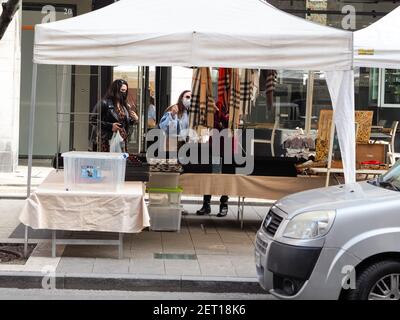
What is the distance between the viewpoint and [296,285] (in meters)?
5.27

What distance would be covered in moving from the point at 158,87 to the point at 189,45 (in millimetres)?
7340

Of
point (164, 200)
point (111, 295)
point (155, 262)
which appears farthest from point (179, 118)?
point (111, 295)

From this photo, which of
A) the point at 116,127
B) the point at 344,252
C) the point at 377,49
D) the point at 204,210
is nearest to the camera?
the point at 344,252

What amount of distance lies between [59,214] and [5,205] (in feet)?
12.0

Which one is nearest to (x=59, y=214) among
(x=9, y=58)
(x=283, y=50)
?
(x=283, y=50)

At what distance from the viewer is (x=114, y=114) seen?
31.6 ft

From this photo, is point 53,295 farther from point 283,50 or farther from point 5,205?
point 5,205

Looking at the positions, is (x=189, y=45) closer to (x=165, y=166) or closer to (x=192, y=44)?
(x=192, y=44)

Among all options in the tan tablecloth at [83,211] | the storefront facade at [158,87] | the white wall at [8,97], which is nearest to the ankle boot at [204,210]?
the tan tablecloth at [83,211]

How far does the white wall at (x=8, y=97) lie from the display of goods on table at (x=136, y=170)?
579cm

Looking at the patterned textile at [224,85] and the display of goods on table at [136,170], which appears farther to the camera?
the patterned textile at [224,85]

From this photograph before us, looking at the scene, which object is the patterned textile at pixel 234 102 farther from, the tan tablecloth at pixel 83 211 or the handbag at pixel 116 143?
the tan tablecloth at pixel 83 211

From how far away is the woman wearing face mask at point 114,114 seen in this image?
9617 mm

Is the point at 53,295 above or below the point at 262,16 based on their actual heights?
below
